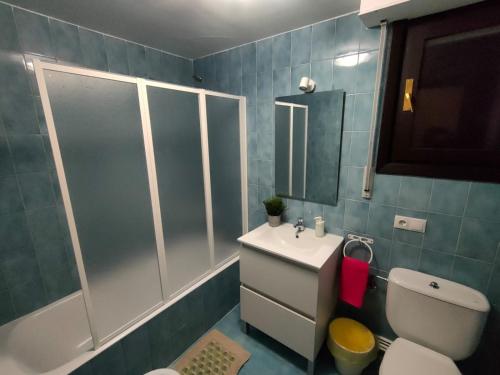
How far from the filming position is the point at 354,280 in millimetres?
1492

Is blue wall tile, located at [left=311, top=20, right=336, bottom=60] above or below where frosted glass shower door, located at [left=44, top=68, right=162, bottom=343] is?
above

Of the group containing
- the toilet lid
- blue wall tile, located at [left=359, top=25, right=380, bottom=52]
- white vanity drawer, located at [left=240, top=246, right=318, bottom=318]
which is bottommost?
the toilet lid

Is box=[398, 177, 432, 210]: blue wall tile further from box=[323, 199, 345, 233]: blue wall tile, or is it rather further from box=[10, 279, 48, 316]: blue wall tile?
box=[10, 279, 48, 316]: blue wall tile

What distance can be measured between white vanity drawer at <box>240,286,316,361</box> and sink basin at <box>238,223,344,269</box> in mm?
406

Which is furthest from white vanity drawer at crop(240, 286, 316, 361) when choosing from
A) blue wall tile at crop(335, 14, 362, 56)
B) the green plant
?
blue wall tile at crop(335, 14, 362, 56)

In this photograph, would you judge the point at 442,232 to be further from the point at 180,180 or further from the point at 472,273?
the point at 180,180

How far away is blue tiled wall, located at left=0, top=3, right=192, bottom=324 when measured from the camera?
140cm

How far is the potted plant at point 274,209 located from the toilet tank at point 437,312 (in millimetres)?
893

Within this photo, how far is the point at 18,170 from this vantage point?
1.48 meters

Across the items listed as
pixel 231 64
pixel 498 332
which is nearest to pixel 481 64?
pixel 498 332

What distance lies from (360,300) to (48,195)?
2.28 m

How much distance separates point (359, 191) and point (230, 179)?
1.05 metres

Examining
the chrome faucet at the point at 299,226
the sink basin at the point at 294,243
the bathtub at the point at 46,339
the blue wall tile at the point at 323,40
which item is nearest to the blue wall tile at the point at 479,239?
the sink basin at the point at 294,243

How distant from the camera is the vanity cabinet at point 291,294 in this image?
1.41 metres
